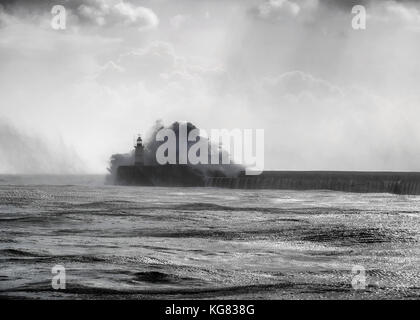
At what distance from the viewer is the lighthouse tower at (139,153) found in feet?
253

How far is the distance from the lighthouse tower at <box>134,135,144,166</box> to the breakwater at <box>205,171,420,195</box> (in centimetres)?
943

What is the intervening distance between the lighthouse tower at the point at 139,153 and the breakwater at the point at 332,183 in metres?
9.43

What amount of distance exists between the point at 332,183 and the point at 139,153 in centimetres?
2533

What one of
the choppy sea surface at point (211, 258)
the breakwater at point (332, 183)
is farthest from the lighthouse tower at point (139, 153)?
the choppy sea surface at point (211, 258)

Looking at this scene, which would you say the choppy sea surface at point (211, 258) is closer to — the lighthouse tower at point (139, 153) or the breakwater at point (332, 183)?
the breakwater at point (332, 183)

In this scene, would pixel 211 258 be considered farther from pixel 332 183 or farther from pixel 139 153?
pixel 139 153

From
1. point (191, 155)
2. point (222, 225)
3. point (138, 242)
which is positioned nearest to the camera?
point (138, 242)

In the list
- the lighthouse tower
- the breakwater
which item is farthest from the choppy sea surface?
the lighthouse tower

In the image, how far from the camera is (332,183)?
61.8m

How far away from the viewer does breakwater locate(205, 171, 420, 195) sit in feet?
181

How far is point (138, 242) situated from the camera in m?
17.5
